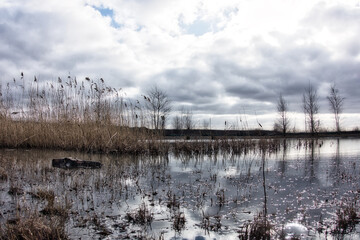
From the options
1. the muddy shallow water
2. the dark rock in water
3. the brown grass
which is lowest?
the muddy shallow water

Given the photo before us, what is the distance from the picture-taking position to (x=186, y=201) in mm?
3289

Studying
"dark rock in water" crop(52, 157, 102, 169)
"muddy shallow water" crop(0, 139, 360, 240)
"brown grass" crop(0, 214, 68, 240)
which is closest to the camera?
"brown grass" crop(0, 214, 68, 240)

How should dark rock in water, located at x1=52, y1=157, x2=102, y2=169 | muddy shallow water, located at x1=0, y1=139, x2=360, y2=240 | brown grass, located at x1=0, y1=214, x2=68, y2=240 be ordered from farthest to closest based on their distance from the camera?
dark rock in water, located at x1=52, y1=157, x2=102, y2=169 → muddy shallow water, located at x1=0, y1=139, x2=360, y2=240 → brown grass, located at x1=0, y1=214, x2=68, y2=240

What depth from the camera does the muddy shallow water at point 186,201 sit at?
7.73 feet

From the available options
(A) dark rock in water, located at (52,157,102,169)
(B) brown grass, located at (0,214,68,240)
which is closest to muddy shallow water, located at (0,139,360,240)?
(B) brown grass, located at (0,214,68,240)

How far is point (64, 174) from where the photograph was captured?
4.50 meters

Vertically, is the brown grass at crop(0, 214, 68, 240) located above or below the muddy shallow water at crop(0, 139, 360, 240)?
above

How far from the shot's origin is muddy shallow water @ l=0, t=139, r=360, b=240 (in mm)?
2355

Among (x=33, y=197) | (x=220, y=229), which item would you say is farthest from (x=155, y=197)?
(x=33, y=197)

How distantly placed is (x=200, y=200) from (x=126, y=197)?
3.29 feet

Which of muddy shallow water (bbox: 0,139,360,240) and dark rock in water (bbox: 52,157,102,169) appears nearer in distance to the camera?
muddy shallow water (bbox: 0,139,360,240)

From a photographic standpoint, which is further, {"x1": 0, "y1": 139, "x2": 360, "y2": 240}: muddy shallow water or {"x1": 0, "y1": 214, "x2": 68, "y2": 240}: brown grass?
{"x1": 0, "y1": 139, "x2": 360, "y2": 240}: muddy shallow water

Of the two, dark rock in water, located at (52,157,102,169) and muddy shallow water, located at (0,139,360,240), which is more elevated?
dark rock in water, located at (52,157,102,169)

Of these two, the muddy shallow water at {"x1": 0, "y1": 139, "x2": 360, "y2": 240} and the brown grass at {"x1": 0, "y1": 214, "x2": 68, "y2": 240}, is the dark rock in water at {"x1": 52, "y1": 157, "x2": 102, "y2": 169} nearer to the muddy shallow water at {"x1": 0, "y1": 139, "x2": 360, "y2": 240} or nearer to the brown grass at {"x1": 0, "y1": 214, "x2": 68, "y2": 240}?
the muddy shallow water at {"x1": 0, "y1": 139, "x2": 360, "y2": 240}
